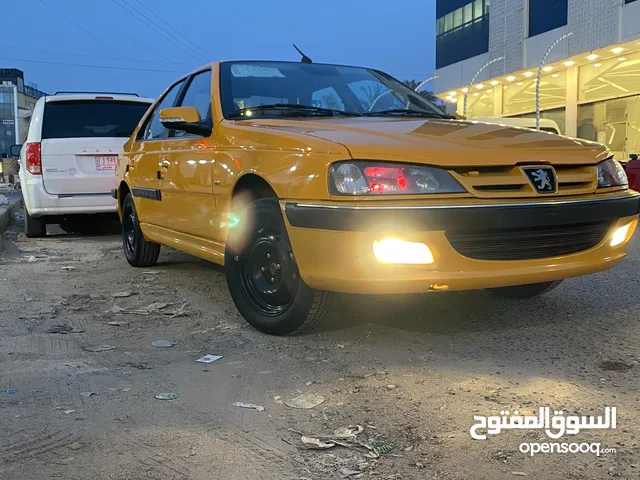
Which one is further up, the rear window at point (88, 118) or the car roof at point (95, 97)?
the car roof at point (95, 97)

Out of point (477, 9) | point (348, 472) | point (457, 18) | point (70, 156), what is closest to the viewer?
point (348, 472)

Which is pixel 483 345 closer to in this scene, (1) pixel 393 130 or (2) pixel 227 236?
(1) pixel 393 130

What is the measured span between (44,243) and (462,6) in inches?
921

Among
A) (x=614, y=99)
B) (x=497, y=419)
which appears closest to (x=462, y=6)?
(x=614, y=99)

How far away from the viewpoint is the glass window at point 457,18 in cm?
2739

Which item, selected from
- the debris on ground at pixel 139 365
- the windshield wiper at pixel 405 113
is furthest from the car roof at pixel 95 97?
the debris on ground at pixel 139 365

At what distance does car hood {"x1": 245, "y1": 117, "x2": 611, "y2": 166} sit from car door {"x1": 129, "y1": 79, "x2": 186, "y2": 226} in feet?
5.05

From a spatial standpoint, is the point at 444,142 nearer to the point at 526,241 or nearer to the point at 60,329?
the point at 526,241

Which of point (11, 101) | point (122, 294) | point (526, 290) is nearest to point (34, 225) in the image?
→ point (122, 294)

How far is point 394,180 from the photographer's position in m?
3.04

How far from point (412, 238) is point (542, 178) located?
2.51 ft

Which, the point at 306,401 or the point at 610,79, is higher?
the point at 610,79

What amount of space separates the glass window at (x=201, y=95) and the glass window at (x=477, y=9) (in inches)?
924

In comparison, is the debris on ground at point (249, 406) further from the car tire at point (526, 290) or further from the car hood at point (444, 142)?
the car tire at point (526, 290)
